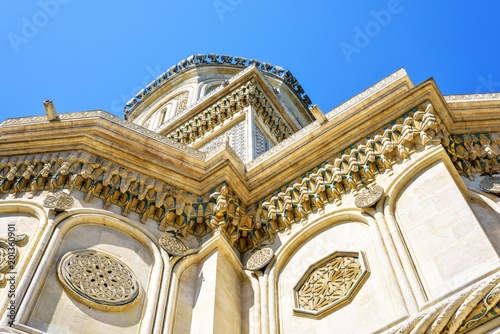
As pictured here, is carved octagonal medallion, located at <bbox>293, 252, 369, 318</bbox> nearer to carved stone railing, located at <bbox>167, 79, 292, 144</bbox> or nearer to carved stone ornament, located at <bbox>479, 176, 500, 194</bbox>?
carved stone ornament, located at <bbox>479, 176, 500, 194</bbox>

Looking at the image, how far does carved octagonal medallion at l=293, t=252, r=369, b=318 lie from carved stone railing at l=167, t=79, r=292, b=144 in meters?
8.04

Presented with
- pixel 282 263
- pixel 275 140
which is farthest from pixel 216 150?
pixel 275 140

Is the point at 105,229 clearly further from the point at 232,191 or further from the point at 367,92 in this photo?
the point at 367,92

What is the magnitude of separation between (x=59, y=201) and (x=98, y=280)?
4.47ft

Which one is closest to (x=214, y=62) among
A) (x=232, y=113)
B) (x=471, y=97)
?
(x=232, y=113)

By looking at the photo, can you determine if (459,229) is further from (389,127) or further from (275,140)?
(275,140)

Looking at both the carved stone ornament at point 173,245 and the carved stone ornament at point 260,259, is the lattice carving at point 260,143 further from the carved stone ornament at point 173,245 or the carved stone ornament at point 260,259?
the carved stone ornament at point 173,245

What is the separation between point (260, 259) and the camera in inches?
315

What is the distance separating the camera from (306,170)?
8.62 meters

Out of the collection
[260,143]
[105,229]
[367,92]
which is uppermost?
[260,143]

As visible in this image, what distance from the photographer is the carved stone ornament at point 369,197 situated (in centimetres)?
741

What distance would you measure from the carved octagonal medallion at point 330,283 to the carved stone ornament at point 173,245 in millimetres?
1689

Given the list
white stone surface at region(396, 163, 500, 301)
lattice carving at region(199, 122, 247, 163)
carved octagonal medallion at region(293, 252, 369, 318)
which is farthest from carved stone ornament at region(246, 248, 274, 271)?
lattice carving at region(199, 122, 247, 163)

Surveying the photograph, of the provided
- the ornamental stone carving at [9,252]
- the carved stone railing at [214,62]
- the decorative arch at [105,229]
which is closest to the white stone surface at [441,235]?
the decorative arch at [105,229]
